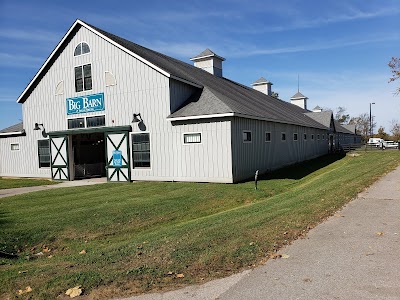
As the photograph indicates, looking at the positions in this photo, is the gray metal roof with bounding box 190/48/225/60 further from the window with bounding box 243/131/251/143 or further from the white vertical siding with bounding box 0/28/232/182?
the window with bounding box 243/131/251/143

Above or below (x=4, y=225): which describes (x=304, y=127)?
above

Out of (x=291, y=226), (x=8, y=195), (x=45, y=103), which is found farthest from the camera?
(x=45, y=103)

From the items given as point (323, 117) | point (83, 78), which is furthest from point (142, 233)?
point (323, 117)

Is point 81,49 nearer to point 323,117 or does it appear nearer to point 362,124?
point 323,117

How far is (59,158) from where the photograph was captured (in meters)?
21.0

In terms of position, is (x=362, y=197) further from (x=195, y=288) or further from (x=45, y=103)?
(x=45, y=103)

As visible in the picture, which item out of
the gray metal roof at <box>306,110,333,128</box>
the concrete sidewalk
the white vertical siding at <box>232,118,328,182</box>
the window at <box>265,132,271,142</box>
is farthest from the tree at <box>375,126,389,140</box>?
the concrete sidewalk

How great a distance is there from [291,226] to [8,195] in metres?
12.8

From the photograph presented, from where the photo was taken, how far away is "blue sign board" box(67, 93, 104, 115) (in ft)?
63.2

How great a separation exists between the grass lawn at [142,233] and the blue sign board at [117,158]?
9.85 feet

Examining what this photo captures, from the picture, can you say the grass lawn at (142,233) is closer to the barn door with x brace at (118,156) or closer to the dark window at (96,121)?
the barn door with x brace at (118,156)

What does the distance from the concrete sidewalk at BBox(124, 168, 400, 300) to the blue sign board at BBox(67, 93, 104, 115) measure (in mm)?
15508

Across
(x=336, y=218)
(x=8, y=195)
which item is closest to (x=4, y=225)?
(x=8, y=195)

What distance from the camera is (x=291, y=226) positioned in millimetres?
6605
